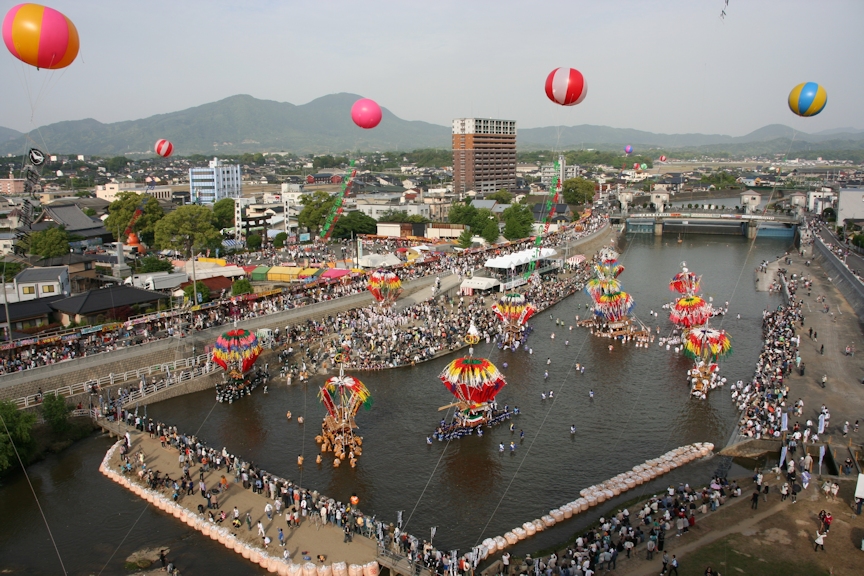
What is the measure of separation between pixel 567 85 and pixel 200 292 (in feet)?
74.2

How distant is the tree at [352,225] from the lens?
204ft

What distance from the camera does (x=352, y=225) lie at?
62562 millimetres

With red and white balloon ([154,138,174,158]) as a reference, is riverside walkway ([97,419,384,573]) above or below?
below

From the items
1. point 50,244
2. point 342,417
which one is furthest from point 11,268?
point 342,417

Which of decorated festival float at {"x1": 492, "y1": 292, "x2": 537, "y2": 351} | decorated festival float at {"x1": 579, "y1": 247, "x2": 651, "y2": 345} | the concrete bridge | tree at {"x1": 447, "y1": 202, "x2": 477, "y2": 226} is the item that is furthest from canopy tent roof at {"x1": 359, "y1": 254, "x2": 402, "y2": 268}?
the concrete bridge

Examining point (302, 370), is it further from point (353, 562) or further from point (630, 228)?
point (630, 228)

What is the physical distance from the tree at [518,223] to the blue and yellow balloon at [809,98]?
35029 mm

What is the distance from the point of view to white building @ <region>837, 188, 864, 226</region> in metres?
65.7

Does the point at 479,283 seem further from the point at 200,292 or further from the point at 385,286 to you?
the point at 200,292

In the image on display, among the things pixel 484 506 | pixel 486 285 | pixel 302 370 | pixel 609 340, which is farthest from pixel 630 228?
pixel 484 506

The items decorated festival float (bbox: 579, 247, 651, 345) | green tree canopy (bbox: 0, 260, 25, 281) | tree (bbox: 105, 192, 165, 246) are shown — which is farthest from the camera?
tree (bbox: 105, 192, 165, 246)

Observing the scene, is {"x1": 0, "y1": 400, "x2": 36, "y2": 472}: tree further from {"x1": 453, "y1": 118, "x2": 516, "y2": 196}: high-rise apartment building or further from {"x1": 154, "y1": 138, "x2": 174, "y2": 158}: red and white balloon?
{"x1": 453, "y1": 118, "x2": 516, "y2": 196}: high-rise apartment building

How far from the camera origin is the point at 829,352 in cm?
2719

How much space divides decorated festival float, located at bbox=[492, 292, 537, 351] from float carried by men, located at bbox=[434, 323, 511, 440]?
8948 mm
